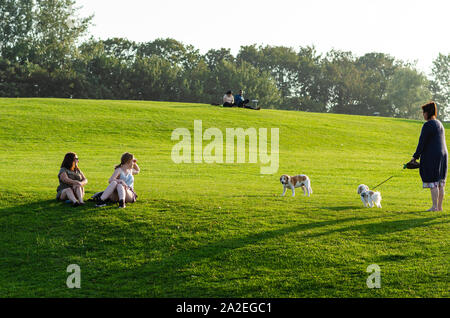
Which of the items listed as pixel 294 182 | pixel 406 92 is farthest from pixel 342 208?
pixel 406 92

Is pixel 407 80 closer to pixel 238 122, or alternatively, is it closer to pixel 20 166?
pixel 238 122

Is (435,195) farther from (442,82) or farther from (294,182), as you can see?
(442,82)

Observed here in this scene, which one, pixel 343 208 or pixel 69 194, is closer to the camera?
pixel 69 194

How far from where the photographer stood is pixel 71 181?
16.0 m

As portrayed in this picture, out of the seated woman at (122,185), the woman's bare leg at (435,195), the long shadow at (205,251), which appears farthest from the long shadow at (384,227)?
the seated woman at (122,185)

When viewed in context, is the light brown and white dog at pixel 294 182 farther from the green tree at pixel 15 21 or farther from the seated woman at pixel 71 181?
the green tree at pixel 15 21

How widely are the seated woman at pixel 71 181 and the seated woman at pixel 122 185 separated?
0.76m

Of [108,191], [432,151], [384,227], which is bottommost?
[384,227]

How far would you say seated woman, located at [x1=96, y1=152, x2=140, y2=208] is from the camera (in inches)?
627

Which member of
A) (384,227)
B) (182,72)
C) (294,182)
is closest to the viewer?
(384,227)

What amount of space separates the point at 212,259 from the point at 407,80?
5289 inches

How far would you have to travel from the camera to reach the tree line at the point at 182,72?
97.1 meters

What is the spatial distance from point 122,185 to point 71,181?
1.66 metres

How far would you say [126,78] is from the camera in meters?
104
